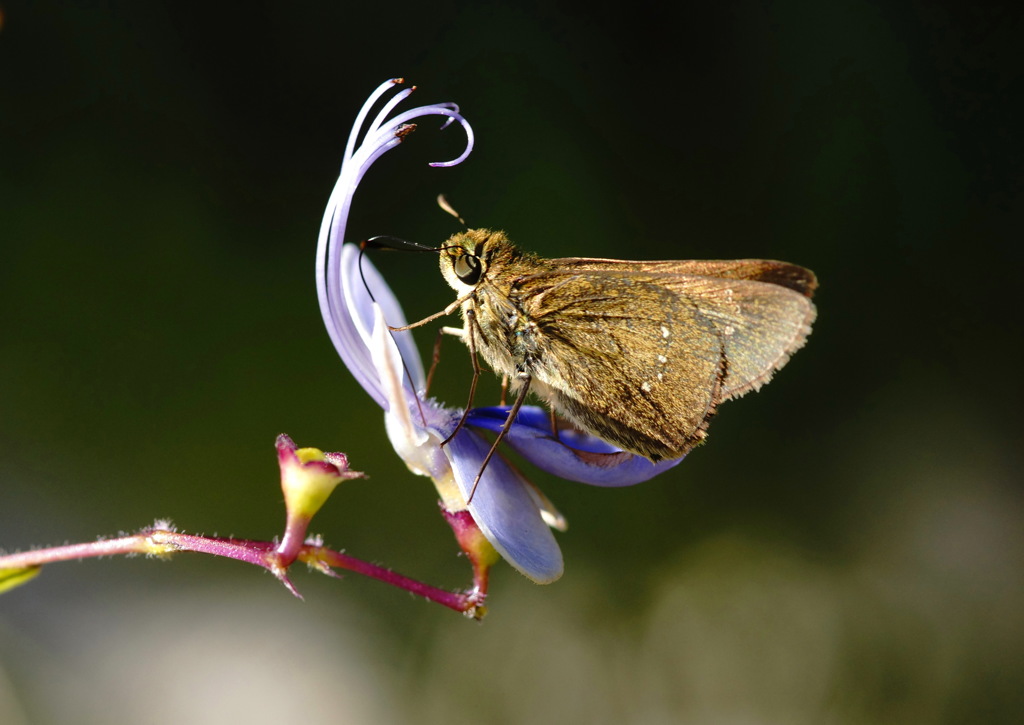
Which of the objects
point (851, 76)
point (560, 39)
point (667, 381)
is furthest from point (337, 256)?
point (851, 76)

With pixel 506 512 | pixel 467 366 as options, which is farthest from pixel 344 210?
pixel 467 366

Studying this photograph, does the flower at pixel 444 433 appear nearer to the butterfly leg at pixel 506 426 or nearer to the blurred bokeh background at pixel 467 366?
the butterfly leg at pixel 506 426

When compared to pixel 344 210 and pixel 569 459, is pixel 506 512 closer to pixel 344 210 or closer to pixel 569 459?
pixel 569 459

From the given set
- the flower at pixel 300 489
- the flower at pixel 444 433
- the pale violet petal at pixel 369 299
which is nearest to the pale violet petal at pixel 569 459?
the flower at pixel 444 433

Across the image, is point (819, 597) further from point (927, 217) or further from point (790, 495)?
point (927, 217)

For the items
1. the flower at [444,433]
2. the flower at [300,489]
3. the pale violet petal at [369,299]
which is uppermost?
the pale violet petal at [369,299]

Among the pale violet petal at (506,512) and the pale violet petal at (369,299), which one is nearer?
the pale violet petal at (506,512)
